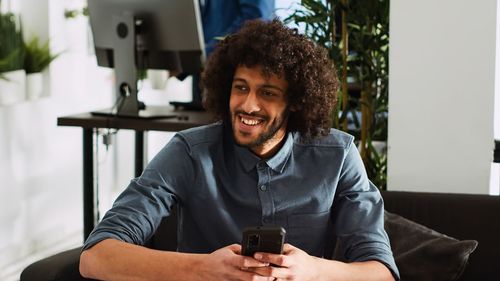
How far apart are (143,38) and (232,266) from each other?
7.42ft

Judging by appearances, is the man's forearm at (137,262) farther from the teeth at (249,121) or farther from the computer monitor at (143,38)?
the computer monitor at (143,38)

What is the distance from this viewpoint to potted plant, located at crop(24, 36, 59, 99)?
4496 mm

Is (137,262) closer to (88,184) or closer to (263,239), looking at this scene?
(263,239)

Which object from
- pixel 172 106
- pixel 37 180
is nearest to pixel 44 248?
pixel 37 180

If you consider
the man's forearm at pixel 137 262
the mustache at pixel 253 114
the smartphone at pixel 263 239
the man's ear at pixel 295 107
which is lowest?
the man's forearm at pixel 137 262

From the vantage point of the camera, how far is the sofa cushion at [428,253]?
254cm

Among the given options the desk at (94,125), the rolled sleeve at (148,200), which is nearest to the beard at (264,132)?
the rolled sleeve at (148,200)

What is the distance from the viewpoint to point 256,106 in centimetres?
222

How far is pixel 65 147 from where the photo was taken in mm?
4844

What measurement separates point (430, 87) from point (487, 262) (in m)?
0.65

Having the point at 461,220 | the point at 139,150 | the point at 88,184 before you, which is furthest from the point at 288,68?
the point at 139,150

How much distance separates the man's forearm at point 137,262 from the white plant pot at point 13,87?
7.67ft

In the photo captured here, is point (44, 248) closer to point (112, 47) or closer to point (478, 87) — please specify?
point (112, 47)

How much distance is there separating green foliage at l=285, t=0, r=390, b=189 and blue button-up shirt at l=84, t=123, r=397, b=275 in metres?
0.84
